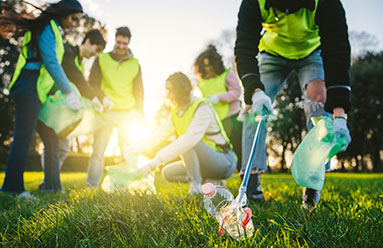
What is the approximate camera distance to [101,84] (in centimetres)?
427

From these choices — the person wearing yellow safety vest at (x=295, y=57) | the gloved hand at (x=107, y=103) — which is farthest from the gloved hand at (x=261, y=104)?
the gloved hand at (x=107, y=103)

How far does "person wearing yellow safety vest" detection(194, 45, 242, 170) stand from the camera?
456 cm

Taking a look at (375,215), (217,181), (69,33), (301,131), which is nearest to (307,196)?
(375,215)

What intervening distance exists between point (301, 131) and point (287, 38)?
2493 cm

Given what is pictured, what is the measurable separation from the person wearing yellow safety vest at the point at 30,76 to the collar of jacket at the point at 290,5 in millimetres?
2055

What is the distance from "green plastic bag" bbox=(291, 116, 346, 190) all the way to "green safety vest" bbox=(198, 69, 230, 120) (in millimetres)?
2948

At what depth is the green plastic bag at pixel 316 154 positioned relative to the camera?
5.14ft

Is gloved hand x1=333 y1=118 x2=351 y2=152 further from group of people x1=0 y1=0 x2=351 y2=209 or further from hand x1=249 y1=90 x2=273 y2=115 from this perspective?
hand x1=249 y1=90 x2=273 y2=115

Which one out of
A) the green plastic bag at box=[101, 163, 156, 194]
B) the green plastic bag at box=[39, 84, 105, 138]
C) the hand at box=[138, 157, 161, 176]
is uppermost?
the green plastic bag at box=[39, 84, 105, 138]

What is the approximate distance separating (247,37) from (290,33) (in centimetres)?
35

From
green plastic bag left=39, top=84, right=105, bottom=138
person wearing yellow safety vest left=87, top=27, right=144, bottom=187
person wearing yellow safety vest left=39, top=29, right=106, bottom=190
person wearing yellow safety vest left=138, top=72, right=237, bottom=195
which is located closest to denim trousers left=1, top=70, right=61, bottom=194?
green plastic bag left=39, top=84, right=105, bottom=138

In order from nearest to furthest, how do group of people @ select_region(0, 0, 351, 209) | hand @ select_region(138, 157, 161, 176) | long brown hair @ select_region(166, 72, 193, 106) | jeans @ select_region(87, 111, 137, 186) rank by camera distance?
1. group of people @ select_region(0, 0, 351, 209)
2. hand @ select_region(138, 157, 161, 176)
3. long brown hair @ select_region(166, 72, 193, 106)
4. jeans @ select_region(87, 111, 137, 186)

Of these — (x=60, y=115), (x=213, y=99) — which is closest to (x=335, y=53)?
Answer: (x=213, y=99)

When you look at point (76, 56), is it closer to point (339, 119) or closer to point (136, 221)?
point (136, 221)
